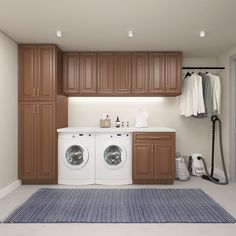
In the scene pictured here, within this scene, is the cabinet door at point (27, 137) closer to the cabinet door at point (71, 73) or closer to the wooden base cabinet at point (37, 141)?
the wooden base cabinet at point (37, 141)

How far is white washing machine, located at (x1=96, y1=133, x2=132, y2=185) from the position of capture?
168 inches

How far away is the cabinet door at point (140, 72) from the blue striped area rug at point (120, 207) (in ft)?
6.09

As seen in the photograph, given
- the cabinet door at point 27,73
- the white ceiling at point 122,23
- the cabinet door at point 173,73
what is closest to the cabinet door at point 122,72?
the white ceiling at point 122,23

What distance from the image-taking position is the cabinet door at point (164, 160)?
14.0 feet

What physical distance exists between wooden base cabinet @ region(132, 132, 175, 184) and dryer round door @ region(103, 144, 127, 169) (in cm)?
20

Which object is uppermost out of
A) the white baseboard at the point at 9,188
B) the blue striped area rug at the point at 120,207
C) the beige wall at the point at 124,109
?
the beige wall at the point at 124,109

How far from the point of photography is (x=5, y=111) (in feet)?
12.4

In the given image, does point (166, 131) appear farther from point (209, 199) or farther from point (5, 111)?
point (5, 111)

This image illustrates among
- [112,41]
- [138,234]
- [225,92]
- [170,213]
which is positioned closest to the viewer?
[138,234]

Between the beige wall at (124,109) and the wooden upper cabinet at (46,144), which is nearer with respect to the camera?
the wooden upper cabinet at (46,144)

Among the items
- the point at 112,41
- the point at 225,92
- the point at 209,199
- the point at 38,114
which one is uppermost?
the point at 112,41

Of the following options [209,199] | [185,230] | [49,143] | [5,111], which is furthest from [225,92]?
[5,111]

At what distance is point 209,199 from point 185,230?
3.72ft

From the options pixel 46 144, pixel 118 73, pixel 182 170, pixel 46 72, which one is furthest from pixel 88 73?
pixel 182 170
